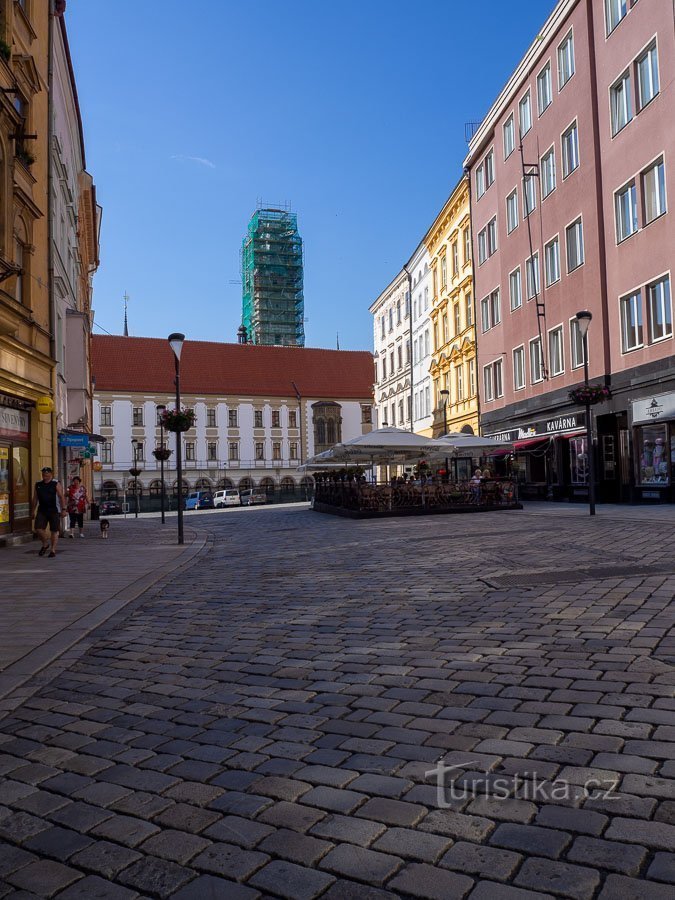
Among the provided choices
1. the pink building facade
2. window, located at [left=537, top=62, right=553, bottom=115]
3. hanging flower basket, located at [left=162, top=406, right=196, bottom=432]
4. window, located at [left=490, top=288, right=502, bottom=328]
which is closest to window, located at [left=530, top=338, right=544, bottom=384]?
the pink building facade

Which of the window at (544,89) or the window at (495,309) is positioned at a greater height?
the window at (544,89)

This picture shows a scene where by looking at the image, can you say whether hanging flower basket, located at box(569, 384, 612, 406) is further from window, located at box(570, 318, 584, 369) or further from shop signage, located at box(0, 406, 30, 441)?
shop signage, located at box(0, 406, 30, 441)

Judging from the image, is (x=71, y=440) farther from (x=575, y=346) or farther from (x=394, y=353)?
(x=394, y=353)

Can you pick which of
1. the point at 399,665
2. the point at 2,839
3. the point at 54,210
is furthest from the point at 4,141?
the point at 2,839

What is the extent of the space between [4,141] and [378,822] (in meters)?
17.4

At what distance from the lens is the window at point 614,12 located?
2602 centimetres

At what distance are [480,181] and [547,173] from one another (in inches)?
354

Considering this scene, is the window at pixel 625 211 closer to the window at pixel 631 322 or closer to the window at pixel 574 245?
the window at pixel 631 322

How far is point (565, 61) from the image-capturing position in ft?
100.0

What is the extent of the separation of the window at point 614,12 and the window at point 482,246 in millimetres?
13937

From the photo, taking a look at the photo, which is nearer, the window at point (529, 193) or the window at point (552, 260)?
the window at point (552, 260)

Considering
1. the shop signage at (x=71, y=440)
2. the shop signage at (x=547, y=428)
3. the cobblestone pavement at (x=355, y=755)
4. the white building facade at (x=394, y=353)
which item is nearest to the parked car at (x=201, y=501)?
the white building facade at (x=394, y=353)

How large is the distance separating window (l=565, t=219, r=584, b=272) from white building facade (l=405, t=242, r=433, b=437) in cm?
2122

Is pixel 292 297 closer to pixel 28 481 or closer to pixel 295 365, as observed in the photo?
pixel 295 365
